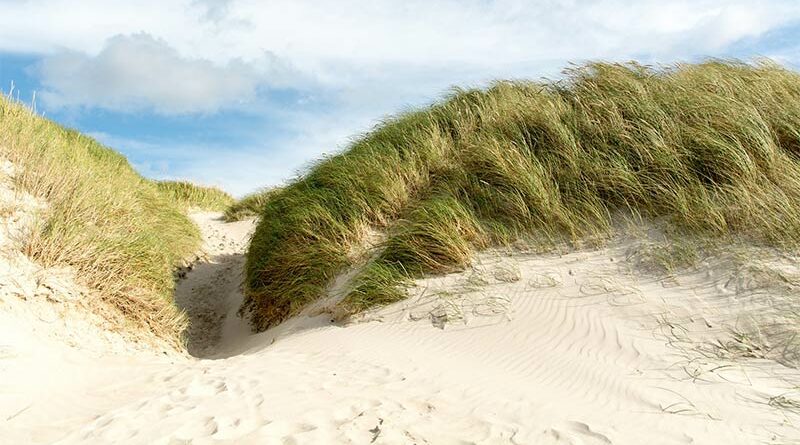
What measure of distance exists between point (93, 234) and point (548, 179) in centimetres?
489

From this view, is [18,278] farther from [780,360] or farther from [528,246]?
[780,360]

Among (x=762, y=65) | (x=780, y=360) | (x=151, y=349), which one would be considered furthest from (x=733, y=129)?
(x=151, y=349)

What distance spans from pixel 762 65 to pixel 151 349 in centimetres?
848

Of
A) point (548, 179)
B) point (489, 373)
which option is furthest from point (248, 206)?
point (489, 373)

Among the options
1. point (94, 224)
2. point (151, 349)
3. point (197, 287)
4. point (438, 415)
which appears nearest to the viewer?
point (438, 415)

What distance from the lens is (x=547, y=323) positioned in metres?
5.32

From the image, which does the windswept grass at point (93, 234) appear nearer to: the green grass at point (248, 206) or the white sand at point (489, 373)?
the white sand at point (489, 373)

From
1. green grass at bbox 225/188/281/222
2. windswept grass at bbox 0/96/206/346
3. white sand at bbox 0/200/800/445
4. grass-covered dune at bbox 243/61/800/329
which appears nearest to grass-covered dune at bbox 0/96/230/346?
windswept grass at bbox 0/96/206/346

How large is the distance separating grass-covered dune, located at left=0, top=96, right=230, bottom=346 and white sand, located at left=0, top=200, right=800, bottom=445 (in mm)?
750

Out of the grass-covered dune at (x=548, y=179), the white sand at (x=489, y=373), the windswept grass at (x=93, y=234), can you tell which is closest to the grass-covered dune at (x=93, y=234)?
the windswept grass at (x=93, y=234)

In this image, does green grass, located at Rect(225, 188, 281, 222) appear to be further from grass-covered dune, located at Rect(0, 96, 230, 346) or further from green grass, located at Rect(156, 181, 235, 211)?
grass-covered dune, located at Rect(0, 96, 230, 346)

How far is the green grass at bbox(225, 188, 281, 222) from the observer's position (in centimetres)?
1379

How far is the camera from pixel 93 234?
6125 mm

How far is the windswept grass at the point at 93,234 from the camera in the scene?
5789mm
